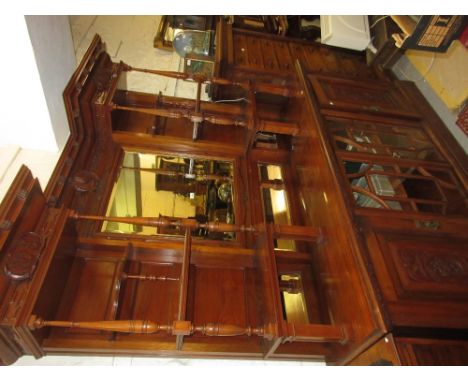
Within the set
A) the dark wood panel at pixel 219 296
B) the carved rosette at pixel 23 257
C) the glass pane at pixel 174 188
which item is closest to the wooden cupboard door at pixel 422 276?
the dark wood panel at pixel 219 296

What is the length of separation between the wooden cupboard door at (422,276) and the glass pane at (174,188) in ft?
2.61

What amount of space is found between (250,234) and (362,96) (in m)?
1.14

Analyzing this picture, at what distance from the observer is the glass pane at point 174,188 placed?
5.02 ft

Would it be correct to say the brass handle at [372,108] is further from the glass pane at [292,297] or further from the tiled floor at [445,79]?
the glass pane at [292,297]

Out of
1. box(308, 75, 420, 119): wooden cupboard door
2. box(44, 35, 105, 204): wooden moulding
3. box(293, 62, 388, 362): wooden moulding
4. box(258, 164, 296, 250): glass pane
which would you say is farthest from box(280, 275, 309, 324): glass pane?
box(44, 35, 105, 204): wooden moulding

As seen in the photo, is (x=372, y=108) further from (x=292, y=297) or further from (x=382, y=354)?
(x=382, y=354)

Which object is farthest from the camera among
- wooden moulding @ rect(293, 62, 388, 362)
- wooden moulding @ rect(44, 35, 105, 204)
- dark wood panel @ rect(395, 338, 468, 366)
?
wooden moulding @ rect(44, 35, 105, 204)

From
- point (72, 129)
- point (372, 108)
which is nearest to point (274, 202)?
point (372, 108)

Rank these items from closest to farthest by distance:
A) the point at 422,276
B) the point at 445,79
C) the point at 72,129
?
the point at 422,276, the point at 72,129, the point at 445,79

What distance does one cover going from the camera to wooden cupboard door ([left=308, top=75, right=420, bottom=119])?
→ 1.59 m

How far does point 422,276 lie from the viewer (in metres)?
0.93

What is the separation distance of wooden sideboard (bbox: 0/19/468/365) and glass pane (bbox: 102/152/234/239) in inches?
0.5

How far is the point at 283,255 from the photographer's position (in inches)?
52.0

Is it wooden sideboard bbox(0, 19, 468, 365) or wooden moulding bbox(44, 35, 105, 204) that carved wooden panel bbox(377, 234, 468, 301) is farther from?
wooden moulding bbox(44, 35, 105, 204)
